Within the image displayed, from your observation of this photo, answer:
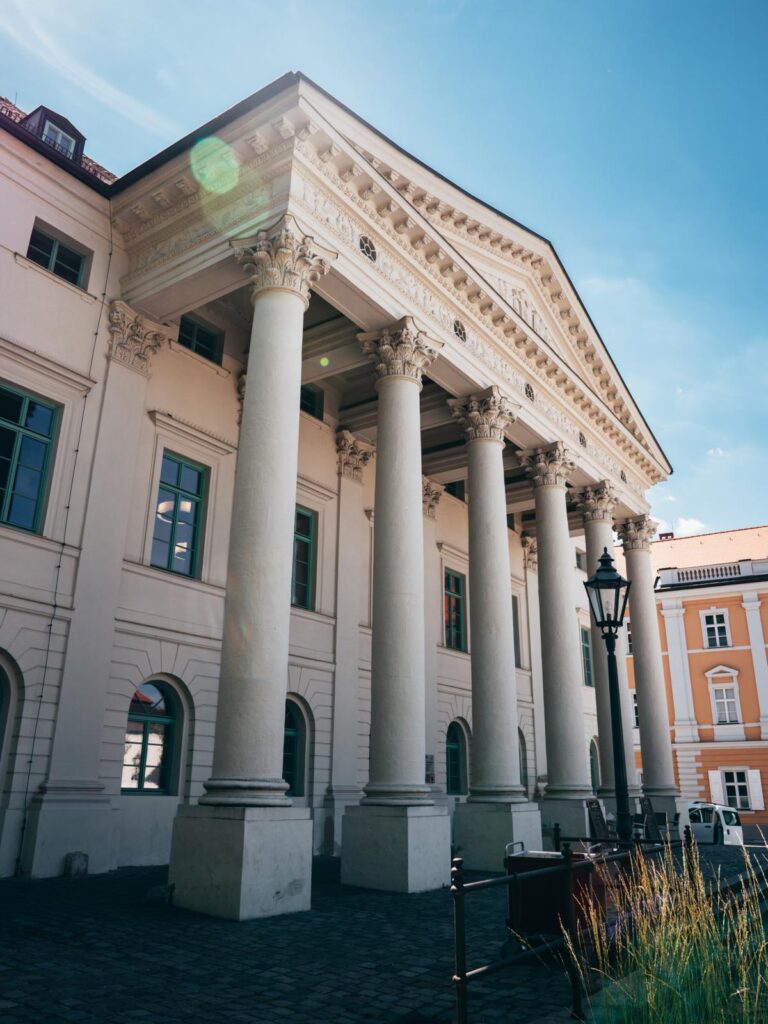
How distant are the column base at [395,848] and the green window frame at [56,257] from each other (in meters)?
10.5

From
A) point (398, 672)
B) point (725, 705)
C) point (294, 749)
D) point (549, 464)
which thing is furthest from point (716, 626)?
point (398, 672)

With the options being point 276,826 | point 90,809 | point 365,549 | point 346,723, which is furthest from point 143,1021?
point 365,549

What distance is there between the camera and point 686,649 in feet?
136

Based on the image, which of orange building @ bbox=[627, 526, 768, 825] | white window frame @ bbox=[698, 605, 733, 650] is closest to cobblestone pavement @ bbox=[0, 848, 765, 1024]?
orange building @ bbox=[627, 526, 768, 825]

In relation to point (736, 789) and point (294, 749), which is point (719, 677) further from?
point (294, 749)

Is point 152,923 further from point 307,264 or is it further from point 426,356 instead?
point 426,356

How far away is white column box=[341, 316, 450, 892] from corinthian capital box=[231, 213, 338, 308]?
2750 millimetres

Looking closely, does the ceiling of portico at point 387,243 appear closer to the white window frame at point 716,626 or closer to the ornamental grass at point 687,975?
the ornamental grass at point 687,975

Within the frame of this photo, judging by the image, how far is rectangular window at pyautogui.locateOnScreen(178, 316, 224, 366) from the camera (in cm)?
1670

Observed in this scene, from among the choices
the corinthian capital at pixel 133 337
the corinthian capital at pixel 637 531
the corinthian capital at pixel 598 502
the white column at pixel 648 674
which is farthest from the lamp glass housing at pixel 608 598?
the corinthian capital at pixel 637 531

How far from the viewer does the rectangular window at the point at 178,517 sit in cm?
1527

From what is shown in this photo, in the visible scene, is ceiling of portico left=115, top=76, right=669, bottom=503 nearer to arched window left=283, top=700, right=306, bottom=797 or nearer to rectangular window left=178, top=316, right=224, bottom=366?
rectangular window left=178, top=316, right=224, bottom=366

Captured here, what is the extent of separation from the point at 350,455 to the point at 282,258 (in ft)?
27.8

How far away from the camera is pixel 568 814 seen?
17594 mm
